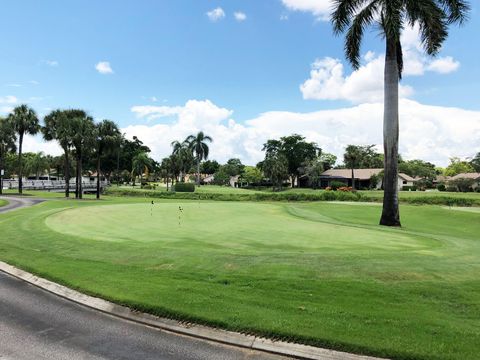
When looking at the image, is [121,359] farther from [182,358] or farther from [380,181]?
[380,181]

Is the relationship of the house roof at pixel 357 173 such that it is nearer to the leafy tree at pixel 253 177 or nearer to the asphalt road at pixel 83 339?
the leafy tree at pixel 253 177

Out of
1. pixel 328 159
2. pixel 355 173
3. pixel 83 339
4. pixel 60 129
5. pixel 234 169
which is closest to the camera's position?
pixel 83 339

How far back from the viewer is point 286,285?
958 centimetres

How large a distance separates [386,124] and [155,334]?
2117 centimetres

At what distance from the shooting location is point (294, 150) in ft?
409

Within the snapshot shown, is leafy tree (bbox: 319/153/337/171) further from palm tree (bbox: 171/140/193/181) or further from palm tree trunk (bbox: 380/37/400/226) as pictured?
palm tree trunk (bbox: 380/37/400/226)

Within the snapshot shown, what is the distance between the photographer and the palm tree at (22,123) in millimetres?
66312

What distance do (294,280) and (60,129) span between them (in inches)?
2305

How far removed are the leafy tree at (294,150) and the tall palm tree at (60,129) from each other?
2798 inches

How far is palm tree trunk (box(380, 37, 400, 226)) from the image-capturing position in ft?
81.6

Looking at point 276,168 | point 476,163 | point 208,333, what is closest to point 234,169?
point 276,168

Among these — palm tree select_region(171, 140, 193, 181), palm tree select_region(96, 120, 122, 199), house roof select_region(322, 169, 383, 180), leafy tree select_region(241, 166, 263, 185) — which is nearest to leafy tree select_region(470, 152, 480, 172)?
house roof select_region(322, 169, 383, 180)

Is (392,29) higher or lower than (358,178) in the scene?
higher

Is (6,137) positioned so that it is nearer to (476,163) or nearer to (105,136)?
(105,136)
